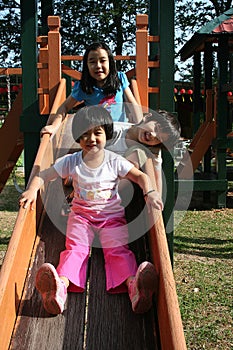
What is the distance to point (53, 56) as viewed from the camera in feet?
15.0

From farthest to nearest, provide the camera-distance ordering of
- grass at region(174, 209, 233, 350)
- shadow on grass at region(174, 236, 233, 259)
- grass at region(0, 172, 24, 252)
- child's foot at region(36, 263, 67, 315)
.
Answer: grass at region(0, 172, 24, 252) < shadow on grass at region(174, 236, 233, 259) < grass at region(174, 209, 233, 350) < child's foot at region(36, 263, 67, 315)

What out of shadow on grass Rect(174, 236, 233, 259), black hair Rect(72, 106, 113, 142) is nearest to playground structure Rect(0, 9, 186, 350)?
black hair Rect(72, 106, 113, 142)

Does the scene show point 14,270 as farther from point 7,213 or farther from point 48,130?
point 7,213

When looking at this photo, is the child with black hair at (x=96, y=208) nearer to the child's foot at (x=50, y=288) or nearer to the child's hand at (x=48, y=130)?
the child's foot at (x=50, y=288)

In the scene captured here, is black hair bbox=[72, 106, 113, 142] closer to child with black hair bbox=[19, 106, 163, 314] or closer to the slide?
child with black hair bbox=[19, 106, 163, 314]

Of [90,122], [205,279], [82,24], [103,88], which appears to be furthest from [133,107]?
[82,24]

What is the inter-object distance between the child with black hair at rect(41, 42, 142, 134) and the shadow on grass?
2337 millimetres

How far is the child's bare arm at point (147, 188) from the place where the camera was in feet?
9.96

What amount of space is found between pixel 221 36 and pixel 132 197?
598 centimetres

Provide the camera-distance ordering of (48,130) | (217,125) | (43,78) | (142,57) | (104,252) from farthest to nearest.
Answer: (217,125), (43,78), (142,57), (48,130), (104,252)

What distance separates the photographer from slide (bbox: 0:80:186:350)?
2508 millimetres

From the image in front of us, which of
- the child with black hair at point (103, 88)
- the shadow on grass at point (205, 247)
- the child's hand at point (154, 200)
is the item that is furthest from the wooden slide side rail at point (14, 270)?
the shadow on grass at point (205, 247)

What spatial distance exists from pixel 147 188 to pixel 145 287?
70cm

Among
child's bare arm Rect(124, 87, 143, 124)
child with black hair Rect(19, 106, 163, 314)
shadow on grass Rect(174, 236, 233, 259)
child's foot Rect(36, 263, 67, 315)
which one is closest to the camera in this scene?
child's foot Rect(36, 263, 67, 315)
